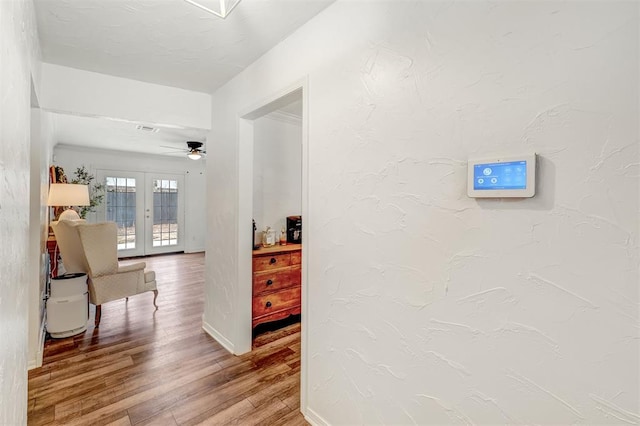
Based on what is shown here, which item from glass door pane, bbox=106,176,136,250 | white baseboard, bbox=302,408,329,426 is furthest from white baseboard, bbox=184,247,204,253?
white baseboard, bbox=302,408,329,426

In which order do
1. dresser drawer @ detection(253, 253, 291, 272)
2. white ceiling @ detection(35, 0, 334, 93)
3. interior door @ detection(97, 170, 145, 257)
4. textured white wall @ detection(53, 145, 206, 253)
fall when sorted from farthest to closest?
1. interior door @ detection(97, 170, 145, 257)
2. textured white wall @ detection(53, 145, 206, 253)
3. dresser drawer @ detection(253, 253, 291, 272)
4. white ceiling @ detection(35, 0, 334, 93)

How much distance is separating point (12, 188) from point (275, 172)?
250 cm

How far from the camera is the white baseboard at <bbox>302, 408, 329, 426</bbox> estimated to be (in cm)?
180

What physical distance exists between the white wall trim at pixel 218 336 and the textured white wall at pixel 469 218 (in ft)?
3.75

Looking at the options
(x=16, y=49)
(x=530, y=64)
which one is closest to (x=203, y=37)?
(x=16, y=49)

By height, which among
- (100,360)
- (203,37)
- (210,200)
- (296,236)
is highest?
(203,37)

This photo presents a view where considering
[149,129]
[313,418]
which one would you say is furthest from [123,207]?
[313,418]

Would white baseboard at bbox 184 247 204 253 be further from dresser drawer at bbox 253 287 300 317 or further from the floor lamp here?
dresser drawer at bbox 253 287 300 317

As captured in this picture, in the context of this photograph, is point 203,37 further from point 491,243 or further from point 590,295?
point 590,295

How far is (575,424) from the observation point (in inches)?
36.3

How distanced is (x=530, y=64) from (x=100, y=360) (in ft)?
11.2

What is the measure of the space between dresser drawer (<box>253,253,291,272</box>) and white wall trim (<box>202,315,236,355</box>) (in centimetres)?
68

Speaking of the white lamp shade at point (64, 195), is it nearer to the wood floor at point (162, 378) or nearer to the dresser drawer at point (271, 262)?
the wood floor at point (162, 378)

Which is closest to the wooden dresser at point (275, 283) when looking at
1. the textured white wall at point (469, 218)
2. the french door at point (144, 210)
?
the textured white wall at point (469, 218)
